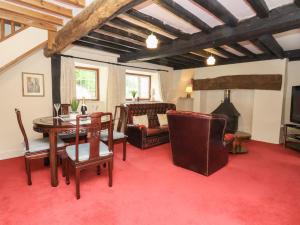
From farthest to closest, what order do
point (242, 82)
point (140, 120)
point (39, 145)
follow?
point (242, 82) < point (140, 120) < point (39, 145)

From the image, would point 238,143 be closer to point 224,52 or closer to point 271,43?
point 271,43

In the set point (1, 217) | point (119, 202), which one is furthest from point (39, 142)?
point (119, 202)

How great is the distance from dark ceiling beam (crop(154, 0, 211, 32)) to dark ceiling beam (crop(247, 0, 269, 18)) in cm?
73

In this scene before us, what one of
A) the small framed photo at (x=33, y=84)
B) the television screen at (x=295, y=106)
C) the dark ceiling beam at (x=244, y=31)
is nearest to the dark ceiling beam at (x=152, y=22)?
the dark ceiling beam at (x=244, y=31)

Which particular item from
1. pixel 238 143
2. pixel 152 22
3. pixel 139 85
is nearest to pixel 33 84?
pixel 152 22

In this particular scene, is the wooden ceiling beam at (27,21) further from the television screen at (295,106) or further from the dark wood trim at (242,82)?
the television screen at (295,106)

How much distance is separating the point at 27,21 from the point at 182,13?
7.94ft

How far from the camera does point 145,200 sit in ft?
7.30

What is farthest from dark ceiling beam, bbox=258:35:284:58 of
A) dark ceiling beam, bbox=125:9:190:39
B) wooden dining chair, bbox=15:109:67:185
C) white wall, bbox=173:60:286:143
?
wooden dining chair, bbox=15:109:67:185

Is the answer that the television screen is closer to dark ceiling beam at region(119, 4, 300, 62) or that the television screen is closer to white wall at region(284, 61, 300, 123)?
white wall at region(284, 61, 300, 123)

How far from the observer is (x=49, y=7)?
252cm

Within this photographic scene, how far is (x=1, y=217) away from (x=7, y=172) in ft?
4.13

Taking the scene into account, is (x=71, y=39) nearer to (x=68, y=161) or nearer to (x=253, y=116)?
(x=68, y=161)

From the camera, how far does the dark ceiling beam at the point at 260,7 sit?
217cm
